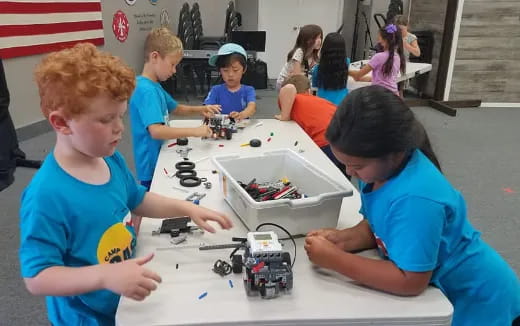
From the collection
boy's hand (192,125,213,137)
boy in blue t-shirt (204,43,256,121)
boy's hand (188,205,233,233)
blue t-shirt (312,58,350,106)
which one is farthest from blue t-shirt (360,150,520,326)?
blue t-shirt (312,58,350,106)

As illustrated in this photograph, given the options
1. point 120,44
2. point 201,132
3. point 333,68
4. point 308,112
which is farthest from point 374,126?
point 120,44

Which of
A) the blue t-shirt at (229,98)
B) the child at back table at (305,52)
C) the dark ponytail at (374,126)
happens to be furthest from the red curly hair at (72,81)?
the child at back table at (305,52)

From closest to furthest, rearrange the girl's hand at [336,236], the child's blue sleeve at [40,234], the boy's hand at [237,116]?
the child's blue sleeve at [40,234] < the girl's hand at [336,236] < the boy's hand at [237,116]

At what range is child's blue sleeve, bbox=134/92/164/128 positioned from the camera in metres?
1.80

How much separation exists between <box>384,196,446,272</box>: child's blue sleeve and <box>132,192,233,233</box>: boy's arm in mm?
440

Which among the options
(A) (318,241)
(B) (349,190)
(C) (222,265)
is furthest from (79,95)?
(B) (349,190)

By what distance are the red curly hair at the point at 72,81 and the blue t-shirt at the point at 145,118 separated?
2.96 feet

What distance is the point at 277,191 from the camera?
1296mm

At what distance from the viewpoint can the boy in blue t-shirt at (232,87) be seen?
7.97 feet

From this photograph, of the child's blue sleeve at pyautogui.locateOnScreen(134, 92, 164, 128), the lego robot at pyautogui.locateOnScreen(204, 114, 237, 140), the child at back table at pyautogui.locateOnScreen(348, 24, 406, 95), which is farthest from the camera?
the child at back table at pyautogui.locateOnScreen(348, 24, 406, 95)

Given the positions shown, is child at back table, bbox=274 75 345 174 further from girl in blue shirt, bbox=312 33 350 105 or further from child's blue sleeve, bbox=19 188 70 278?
child's blue sleeve, bbox=19 188 70 278

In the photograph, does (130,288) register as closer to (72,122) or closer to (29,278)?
(29,278)

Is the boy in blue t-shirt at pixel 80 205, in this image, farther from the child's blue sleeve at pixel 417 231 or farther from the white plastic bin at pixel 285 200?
the child's blue sleeve at pixel 417 231

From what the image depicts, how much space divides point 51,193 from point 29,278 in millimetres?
163
